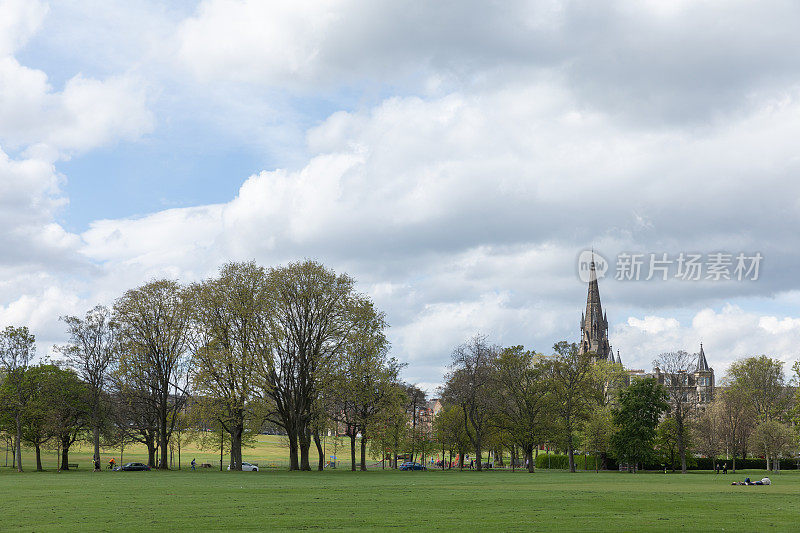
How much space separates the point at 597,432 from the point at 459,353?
20.9 metres

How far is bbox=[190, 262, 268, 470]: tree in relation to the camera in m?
73.4

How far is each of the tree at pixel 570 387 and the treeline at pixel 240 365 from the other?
82.8ft

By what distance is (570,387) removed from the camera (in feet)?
320

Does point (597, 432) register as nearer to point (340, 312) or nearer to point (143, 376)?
point (340, 312)

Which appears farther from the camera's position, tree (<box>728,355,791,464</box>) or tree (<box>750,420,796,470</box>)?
tree (<box>728,355,791,464</box>)

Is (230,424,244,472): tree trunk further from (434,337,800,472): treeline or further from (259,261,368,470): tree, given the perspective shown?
(434,337,800,472): treeline

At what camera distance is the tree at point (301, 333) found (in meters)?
76.1

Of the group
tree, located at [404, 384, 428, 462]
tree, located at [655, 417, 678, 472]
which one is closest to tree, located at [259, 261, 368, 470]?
tree, located at [404, 384, 428, 462]

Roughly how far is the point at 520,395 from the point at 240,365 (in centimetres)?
3841

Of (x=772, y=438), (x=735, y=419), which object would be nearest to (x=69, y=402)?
(x=772, y=438)

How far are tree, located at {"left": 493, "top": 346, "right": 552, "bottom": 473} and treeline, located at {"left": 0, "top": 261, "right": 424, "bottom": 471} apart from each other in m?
16.8

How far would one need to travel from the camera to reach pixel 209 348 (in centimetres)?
7456

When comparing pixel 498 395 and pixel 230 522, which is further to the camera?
pixel 498 395

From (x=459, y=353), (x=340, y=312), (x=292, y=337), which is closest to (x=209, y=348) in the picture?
(x=292, y=337)
